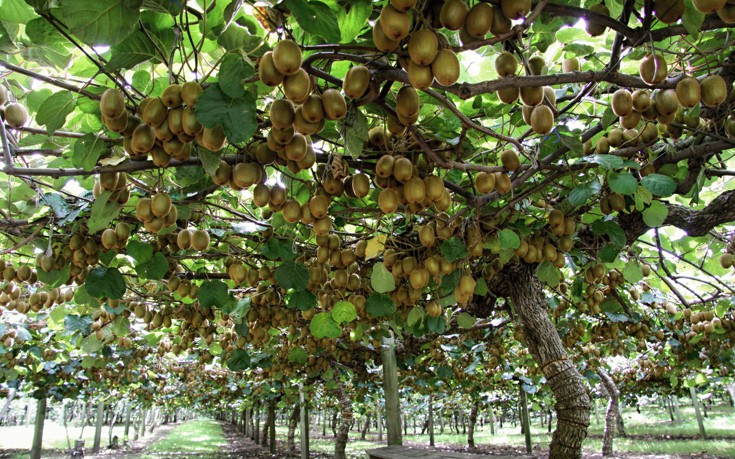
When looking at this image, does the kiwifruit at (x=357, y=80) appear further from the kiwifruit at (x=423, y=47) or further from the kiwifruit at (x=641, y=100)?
the kiwifruit at (x=641, y=100)

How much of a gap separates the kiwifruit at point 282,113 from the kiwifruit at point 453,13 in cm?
43

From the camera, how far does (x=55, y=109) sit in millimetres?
1378

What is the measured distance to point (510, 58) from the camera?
115cm

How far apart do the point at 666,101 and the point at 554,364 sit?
2.34 meters

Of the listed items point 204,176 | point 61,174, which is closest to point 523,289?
point 204,176

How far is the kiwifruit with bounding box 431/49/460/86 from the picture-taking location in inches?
38.2

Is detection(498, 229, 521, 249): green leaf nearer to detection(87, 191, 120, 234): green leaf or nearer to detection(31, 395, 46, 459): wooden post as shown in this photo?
detection(87, 191, 120, 234): green leaf

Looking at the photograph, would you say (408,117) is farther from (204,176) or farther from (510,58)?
(204,176)

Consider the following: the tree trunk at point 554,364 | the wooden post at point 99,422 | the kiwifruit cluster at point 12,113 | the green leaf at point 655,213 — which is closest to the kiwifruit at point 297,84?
the kiwifruit cluster at point 12,113

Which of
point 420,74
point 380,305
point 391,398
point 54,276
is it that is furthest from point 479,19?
point 391,398

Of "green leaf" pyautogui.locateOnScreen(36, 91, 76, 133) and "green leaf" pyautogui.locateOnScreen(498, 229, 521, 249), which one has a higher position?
Result: "green leaf" pyautogui.locateOnScreen(36, 91, 76, 133)

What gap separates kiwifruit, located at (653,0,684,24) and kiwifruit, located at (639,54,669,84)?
0.30ft

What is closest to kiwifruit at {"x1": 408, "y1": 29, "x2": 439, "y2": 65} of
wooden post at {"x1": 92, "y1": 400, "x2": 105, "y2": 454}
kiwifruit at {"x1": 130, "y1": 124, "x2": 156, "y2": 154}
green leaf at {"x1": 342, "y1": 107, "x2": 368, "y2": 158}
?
green leaf at {"x1": 342, "y1": 107, "x2": 368, "y2": 158}

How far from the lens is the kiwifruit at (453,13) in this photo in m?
0.96
